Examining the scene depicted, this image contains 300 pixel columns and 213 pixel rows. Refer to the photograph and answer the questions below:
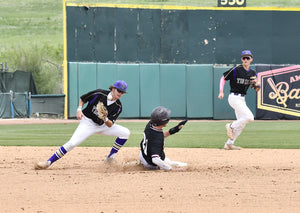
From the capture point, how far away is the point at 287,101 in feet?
76.6

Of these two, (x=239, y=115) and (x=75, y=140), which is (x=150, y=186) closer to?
(x=75, y=140)

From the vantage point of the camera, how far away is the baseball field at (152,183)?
5.29 metres

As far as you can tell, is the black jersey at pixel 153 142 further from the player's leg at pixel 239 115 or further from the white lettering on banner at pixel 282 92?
the white lettering on banner at pixel 282 92

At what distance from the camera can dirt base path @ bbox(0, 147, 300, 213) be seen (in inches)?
207

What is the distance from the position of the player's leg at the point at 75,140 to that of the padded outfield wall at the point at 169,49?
15079 mm

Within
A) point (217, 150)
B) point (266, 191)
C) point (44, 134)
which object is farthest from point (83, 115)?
point (44, 134)

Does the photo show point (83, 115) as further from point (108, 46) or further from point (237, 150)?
point (108, 46)

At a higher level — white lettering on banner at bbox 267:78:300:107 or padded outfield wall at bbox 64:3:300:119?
padded outfield wall at bbox 64:3:300:119

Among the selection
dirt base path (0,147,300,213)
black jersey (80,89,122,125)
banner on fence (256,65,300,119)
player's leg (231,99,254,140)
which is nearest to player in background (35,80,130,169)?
black jersey (80,89,122,125)

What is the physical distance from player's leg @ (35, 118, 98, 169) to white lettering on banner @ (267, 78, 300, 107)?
1634 cm

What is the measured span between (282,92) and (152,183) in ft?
58.5

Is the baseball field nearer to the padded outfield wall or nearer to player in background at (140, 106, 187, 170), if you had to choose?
player in background at (140, 106, 187, 170)


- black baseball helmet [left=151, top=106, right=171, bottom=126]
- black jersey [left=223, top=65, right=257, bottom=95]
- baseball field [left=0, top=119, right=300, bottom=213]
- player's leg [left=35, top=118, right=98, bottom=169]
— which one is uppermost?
black jersey [left=223, top=65, right=257, bottom=95]

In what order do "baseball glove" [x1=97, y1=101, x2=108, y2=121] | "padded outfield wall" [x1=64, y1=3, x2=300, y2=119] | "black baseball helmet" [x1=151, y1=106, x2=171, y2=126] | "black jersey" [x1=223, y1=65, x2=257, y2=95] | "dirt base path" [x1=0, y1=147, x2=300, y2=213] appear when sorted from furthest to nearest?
"padded outfield wall" [x1=64, y1=3, x2=300, y2=119], "black jersey" [x1=223, y1=65, x2=257, y2=95], "baseball glove" [x1=97, y1=101, x2=108, y2=121], "black baseball helmet" [x1=151, y1=106, x2=171, y2=126], "dirt base path" [x1=0, y1=147, x2=300, y2=213]
